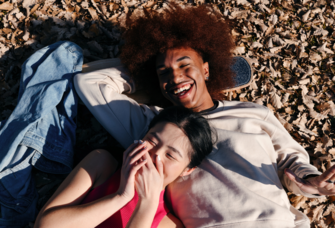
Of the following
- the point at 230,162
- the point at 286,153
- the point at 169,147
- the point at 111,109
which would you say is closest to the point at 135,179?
the point at 169,147

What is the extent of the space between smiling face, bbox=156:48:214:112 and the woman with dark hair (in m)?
0.43

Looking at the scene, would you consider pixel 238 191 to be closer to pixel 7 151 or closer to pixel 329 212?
pixel 329 212

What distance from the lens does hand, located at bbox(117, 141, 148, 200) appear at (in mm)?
2307

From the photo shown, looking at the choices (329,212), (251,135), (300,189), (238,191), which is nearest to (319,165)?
(329,212)

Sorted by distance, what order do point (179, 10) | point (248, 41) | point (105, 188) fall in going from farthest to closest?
point (248, 41) → point (179, 10) → point (105, 188)

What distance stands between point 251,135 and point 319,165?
1607mm

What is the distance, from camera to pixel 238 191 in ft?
9.38

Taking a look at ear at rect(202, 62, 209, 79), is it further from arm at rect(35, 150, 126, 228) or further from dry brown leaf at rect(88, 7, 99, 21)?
dry brown leaf at rect(88, 7, 99, 21)

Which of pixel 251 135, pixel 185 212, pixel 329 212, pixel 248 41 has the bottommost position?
pixel 329 212

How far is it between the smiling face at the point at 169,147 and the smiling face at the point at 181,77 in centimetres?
73

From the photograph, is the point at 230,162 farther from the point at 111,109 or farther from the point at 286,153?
the point at 111,109

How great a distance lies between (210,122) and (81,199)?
1.84 m

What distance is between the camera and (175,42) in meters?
3.47

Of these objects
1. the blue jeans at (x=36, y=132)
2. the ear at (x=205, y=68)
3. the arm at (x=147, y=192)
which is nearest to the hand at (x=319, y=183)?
the arm at (x=147, y=192)
